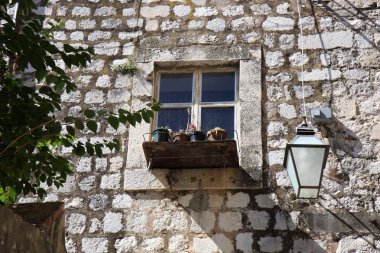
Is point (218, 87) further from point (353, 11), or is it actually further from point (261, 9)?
point (353, 11)

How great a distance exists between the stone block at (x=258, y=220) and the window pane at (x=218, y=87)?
3.89 ft

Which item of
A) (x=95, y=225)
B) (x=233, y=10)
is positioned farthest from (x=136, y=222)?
(x=233, y=10)

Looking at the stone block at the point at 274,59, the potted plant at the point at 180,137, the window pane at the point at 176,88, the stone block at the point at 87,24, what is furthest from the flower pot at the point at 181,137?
the stone block at the point at 87,24

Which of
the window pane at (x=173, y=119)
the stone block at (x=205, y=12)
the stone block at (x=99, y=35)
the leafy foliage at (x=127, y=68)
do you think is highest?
the stone block at (x=205, y=12)

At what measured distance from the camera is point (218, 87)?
588 centimetres

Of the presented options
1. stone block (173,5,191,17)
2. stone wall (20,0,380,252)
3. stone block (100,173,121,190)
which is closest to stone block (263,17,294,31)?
stone wall (20,0,380,252)

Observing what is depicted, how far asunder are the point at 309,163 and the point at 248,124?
1.00 meters

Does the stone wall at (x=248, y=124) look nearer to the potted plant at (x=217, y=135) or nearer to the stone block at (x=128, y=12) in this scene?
the stone block at (x=128, y=12)

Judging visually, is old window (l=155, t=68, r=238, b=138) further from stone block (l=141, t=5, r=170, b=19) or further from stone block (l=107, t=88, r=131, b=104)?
stone block (l=141, t=5, r=170, b=19)

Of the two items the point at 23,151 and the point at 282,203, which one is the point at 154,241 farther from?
the point at 23,151

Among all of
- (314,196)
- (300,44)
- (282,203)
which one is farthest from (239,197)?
(300,44)

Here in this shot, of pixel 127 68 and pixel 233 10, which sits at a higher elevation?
pixel 233 10

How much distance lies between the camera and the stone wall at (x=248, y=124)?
509 centimetres

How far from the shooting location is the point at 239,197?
205 inches
